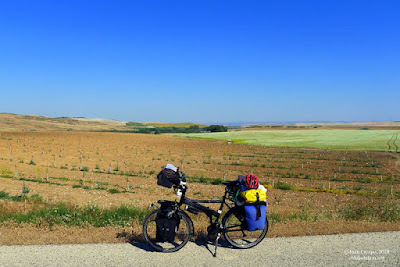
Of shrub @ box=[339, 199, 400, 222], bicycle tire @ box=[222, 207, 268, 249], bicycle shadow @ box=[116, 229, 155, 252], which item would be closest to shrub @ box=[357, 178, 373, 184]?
shrub @ box=[339, 199, 400, 222]

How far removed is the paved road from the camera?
5.34 metres

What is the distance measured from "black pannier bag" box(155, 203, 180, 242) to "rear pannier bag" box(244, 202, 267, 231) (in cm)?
134

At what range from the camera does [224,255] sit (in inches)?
228

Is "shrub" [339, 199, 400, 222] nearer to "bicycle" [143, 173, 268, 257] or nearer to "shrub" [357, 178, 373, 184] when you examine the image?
"bicycle" [143, 173, 268, 257]

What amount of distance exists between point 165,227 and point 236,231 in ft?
4.75

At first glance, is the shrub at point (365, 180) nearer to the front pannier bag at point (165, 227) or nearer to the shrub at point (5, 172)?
the front pannier bag at point (165, 227)

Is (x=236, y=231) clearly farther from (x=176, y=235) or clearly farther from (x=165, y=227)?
(x=165, y=227)

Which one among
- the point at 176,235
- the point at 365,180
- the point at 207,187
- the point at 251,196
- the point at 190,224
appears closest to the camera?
the point at 251,196

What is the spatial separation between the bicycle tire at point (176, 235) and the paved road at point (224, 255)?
0.12 metres

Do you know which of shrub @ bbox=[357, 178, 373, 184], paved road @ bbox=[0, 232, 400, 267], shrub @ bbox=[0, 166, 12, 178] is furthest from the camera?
shrub @ bbox=[357, 178, 373, 184]

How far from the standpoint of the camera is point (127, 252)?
18.8 ft

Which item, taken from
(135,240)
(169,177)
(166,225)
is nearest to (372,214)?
(166,225)

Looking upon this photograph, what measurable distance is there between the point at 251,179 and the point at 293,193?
17.2m

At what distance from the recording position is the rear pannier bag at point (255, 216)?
19.8 ft
